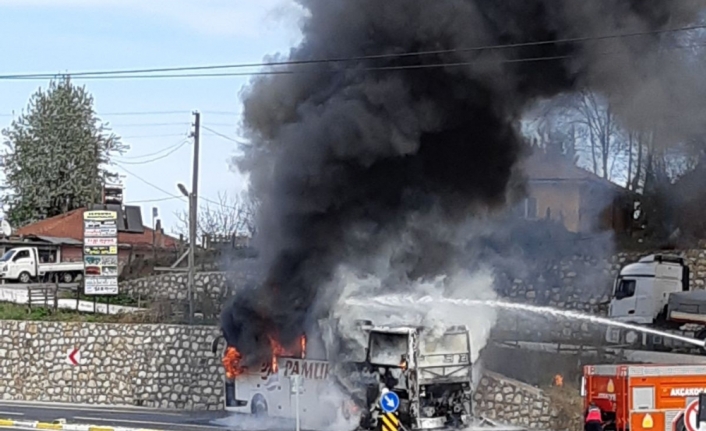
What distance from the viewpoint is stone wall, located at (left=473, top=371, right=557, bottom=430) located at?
24891 mm

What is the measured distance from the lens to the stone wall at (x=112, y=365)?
100 ft

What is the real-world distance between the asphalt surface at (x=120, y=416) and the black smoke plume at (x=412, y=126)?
6.83 feet

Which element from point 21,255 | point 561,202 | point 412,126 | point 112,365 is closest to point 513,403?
point 412,126

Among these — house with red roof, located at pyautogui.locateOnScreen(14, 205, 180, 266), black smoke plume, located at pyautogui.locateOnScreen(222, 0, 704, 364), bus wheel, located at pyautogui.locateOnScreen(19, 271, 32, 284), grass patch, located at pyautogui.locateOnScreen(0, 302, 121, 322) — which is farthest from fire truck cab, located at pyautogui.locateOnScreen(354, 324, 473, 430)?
house with red roof, located at pyautogui.locateOnScreen(14, 205, 180, 266)

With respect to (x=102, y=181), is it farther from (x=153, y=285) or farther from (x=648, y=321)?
(x=648, y=321)

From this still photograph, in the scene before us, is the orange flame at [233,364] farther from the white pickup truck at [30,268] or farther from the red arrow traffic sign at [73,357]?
the white pickup truck at [30,268]

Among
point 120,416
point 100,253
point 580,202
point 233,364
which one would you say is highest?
point 580,202

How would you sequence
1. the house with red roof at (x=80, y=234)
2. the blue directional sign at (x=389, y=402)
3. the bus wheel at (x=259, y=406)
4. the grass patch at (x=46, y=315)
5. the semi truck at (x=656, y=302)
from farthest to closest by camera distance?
the house with red roof at (x=80, y=234) → the grass patch at (x=46, y=315) → the semi truck at (x=656, y=302) → the bus wheel at (x=259, y=406) → the blue directional sign at (x=389, y=402)

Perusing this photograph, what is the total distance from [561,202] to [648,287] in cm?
1019

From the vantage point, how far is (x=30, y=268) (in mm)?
47594

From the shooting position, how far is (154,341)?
31.4m

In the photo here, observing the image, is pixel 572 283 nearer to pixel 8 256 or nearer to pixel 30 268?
pixel 30 268

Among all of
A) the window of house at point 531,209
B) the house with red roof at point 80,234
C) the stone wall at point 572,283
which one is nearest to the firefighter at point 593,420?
the stone wall at point 572,283

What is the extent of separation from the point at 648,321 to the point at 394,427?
15.5m
